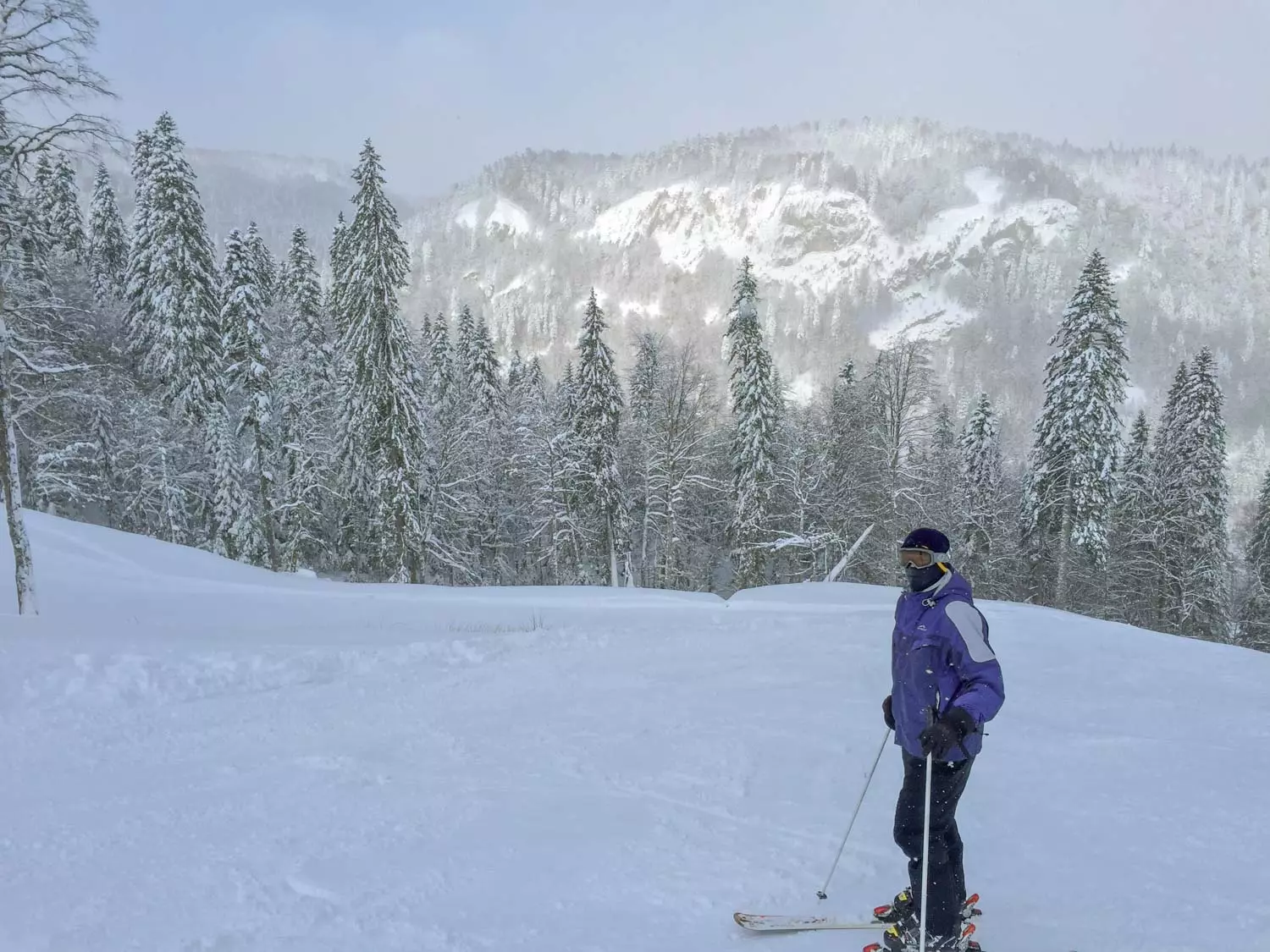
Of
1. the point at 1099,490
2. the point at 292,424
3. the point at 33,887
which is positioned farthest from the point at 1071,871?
the point at 292,424

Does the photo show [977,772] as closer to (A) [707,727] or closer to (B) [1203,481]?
(A) [707,727]

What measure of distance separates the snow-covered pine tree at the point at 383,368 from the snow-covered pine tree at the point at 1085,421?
25.7m

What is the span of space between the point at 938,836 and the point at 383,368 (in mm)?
24008

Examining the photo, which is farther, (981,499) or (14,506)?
(981,499)

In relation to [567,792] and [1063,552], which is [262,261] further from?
[1063,552]

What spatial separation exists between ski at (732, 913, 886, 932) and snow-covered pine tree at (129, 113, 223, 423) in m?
30.6

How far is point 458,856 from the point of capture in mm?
4625

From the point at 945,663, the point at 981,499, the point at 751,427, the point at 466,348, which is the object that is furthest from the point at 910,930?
the point at 466,348

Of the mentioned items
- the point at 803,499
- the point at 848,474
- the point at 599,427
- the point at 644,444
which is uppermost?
the point at 599,427

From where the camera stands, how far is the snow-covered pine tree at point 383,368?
78.4 ft

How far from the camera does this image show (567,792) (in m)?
5.64

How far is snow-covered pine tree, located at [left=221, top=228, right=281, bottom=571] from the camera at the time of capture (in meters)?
26.8

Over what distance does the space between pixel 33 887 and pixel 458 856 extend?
2.46 metres

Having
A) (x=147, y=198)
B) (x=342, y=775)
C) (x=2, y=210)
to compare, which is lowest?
(x=342, y=775)
